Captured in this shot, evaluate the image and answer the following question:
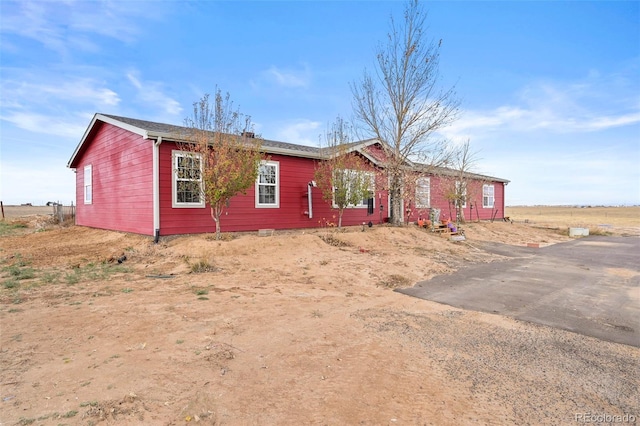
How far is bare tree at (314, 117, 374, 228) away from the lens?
40.5ft

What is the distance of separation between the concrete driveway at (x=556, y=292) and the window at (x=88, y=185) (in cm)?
1594

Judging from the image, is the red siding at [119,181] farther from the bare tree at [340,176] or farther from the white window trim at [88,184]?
the bare tree at [340,176]

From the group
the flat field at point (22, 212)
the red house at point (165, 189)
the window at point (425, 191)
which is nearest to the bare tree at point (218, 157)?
the red house at point (165, 189)

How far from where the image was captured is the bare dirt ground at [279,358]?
2393 millimetres

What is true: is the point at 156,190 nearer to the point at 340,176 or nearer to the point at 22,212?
the point at 340,176

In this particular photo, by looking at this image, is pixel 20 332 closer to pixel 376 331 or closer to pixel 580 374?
pixel 376 331

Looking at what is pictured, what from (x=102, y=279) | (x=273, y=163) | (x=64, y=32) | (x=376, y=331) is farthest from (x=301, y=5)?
(x=376, y=331)

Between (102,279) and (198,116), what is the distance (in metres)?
5.66

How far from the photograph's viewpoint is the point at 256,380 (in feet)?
9.23

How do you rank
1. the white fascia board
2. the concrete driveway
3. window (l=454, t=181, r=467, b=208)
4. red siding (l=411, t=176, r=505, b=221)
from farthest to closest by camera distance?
red siding (l=411, t=176, r=505, b=221), window (l=454, t=181, r=467, b=208), the white fascia board, the concrete driveway

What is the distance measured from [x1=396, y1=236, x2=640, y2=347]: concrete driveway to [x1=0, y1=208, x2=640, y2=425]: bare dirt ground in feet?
1.69

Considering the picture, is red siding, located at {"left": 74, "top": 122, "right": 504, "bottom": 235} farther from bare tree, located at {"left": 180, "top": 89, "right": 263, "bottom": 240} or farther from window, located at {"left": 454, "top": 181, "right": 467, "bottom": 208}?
window, located at {"left": 454, "top": 181, "right": 467, "bottom": 208}

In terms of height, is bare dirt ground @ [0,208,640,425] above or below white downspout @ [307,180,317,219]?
below

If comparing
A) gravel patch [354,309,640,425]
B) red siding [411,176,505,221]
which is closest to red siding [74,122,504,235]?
red siding [411,176,505,221]
